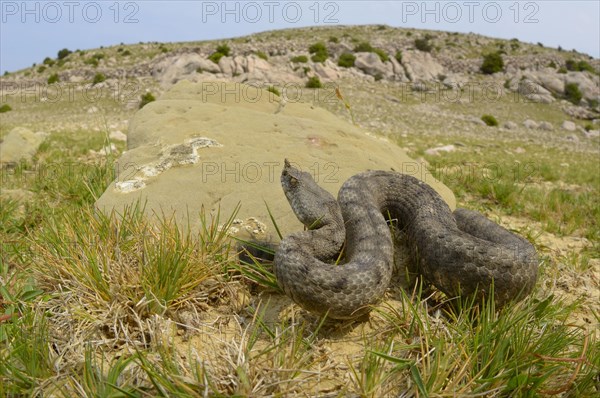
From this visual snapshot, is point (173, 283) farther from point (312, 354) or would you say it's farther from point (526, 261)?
point (526, 261)

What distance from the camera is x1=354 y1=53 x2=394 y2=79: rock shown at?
5158 cm

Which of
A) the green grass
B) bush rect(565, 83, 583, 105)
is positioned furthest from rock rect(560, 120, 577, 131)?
the green grass

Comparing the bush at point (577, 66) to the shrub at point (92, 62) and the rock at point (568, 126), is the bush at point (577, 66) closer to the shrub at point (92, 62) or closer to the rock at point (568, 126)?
the rock at point (568, 126)

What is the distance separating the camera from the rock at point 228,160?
538cm

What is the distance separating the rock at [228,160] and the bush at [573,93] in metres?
54.3

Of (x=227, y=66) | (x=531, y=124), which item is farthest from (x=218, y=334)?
(x=227, y=66)

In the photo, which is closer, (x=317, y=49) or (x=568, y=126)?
(x=568, y=126)

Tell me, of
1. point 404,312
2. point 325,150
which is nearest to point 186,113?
point 325,150

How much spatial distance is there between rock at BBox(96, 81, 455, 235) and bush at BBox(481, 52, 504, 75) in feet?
199

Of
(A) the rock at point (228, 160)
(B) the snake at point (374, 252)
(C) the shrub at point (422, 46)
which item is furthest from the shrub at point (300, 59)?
(B) the snake at point (374, 252)

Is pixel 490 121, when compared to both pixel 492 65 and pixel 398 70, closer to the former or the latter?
pixel 398 70

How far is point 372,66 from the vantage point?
2035 inches

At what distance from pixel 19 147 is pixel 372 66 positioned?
45277 millimetres

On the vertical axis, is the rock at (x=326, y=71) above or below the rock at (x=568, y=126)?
above
